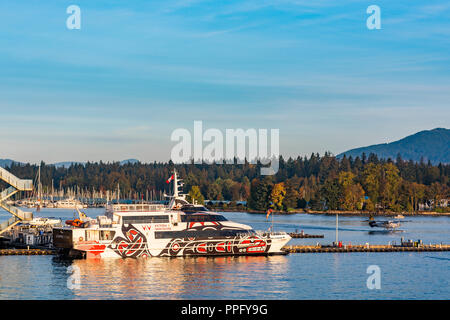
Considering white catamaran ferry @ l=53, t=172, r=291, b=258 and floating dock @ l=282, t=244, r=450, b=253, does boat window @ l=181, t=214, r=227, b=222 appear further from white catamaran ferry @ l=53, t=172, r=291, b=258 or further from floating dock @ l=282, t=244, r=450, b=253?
floating dock @ l=282, t=244, r=450, b=253

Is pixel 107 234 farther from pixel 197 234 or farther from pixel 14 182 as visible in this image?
pixel 14 182

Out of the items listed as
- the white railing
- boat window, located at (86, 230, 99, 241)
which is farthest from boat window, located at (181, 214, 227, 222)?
the white railing

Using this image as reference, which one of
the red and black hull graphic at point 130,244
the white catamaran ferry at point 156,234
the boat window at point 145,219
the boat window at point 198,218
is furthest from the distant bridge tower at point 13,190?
the boat window at point 198,218

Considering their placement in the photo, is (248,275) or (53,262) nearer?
(248,275)

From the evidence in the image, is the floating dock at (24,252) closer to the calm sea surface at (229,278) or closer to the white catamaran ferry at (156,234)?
the calm sea surface at (229,278)

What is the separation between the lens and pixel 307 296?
178 ft

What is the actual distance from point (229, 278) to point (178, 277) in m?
4.53

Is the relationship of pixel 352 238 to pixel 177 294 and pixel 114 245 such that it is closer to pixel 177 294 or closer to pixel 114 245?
pixel 114 245

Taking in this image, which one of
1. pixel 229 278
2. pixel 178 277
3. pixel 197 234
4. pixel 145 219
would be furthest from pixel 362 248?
pixel 178 277

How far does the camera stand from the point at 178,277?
61094 mm

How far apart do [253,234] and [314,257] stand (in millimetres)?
8232
